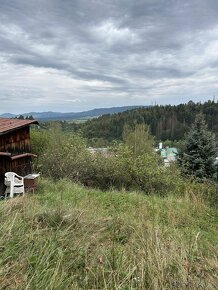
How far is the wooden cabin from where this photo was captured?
10.6m

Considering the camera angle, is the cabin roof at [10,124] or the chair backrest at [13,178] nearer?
the chair backrest at [13,178]

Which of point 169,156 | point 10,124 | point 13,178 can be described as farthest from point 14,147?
point 169,156

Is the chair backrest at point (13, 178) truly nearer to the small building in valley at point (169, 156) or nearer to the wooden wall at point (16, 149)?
the wooden wall at point (16, 149)

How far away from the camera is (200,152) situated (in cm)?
2031

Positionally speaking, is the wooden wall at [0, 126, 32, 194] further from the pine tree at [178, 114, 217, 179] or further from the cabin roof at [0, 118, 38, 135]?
the pine tree at [178, 114, 217, 179]

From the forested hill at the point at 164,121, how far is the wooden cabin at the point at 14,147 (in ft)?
208

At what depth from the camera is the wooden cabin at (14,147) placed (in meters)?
10.6

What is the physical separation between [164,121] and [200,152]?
6480cm

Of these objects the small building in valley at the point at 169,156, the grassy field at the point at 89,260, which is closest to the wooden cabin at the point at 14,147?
the grassy field at the point at 89,260

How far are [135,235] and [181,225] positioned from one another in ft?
11.2

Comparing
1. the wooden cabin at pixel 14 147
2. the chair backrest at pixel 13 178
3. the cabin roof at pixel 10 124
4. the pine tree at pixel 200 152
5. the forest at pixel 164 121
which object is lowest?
the forest at pixel 164 121

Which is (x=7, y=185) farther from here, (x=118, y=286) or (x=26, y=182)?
(x=118, y=286)

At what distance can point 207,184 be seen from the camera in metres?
11.0

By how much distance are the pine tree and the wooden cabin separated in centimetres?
1113
